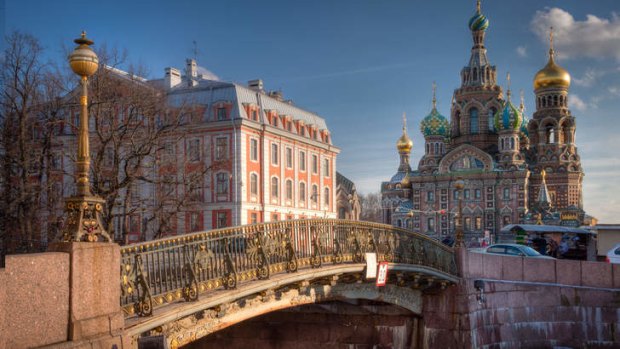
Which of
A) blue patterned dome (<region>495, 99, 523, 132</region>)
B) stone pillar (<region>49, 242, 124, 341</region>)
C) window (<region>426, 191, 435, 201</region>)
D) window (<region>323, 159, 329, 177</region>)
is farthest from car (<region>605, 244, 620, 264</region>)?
window (<region>426, 191, 435, 201</region>)

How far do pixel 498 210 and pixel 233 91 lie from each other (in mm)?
47143

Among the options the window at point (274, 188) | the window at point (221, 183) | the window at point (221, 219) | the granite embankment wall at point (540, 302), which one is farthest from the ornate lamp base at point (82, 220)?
the window at point (274, 188)

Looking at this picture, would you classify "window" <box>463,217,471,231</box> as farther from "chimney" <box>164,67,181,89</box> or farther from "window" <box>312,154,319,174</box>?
"chimney" <box>164,67,181,89</box>

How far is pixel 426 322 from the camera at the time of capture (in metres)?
21.3

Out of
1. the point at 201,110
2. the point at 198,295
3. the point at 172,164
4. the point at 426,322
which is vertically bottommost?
the point at 426,322

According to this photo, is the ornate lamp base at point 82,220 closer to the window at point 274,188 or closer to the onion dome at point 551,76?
the window at point 274,188

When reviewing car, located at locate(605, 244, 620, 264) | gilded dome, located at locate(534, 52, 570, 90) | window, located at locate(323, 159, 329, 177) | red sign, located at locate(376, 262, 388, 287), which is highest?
gilded dome, located at locate(534, 52, 570, 90)

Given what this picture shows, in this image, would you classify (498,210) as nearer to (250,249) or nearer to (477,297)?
(477,297)

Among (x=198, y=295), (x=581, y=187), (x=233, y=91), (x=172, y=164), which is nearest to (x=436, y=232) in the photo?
(x=581, y=187)

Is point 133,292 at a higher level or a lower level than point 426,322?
higher

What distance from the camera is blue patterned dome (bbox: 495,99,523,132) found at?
86.4 metres

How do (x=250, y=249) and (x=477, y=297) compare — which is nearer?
(x=250, y=249)

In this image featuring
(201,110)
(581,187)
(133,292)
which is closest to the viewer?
(133,292)

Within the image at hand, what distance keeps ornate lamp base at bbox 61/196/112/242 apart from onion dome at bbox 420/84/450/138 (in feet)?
287
